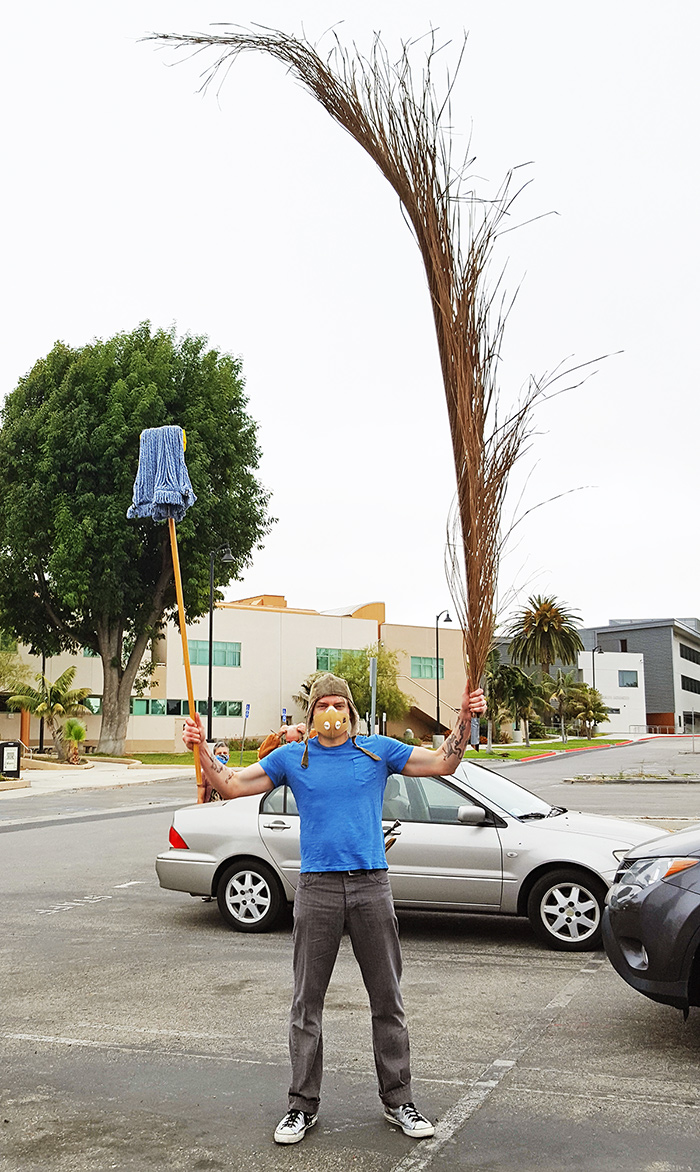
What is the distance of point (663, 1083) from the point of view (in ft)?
16.7

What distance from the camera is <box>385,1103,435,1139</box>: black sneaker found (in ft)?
14.4

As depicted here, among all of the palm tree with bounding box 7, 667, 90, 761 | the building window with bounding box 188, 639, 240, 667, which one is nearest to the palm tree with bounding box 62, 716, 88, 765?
the palm tree with bounding box 7, 667, 90, 761

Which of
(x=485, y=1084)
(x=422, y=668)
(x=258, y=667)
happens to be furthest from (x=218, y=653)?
(x=485, y=1084)

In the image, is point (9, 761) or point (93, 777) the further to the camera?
point (93, 777)

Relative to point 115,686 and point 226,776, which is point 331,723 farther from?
point 115,686

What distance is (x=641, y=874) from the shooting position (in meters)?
5.85

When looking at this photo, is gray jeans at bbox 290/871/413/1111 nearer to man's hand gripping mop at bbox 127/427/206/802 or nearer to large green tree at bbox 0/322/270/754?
man's hand gripping mop at bbox 127/427/206/802

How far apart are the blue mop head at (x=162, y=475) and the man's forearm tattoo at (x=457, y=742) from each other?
3358 mm

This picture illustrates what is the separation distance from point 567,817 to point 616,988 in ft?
6.44

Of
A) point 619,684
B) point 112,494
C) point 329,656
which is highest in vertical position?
point 112,494

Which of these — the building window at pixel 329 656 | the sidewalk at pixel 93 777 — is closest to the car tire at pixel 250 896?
the sidewalk at pixel 93 777

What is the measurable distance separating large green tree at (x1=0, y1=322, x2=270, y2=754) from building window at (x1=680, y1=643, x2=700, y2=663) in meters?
83.8

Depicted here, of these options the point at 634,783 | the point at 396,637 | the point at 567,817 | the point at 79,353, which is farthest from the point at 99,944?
the point at 396,637

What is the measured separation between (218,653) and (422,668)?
16493 millimetres
